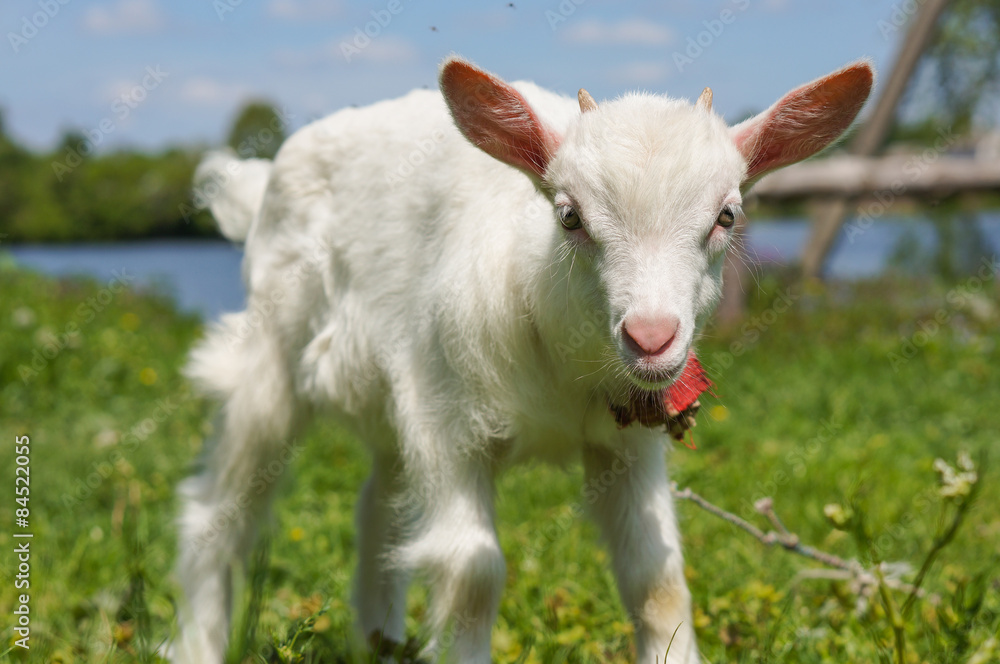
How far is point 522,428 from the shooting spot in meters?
2.61

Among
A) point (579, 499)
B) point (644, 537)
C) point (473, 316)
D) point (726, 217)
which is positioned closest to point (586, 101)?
point (726, 217)

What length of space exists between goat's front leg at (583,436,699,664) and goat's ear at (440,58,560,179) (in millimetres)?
868

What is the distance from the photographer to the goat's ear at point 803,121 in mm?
2283

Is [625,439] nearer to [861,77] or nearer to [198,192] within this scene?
[861,77]

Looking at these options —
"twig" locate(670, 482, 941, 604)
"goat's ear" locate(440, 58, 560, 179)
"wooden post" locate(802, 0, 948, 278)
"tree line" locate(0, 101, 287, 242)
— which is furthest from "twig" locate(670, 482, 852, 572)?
"tree line" locate(0, 101, 287, 242)

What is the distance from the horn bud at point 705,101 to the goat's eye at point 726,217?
28cm

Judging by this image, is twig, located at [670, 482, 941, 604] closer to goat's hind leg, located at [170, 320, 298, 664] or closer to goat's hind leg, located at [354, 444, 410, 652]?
goat's hind leg, located at [354, 444, 410, 652]

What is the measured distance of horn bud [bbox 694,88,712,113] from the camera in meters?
2.31

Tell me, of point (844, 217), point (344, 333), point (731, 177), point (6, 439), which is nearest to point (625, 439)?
point (731, 177)

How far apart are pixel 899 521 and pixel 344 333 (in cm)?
287

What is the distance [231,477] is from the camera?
358 cm

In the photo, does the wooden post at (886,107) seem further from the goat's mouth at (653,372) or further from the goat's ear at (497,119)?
the goat's mouth at (653,372)

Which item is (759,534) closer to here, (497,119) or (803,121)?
(803,121)

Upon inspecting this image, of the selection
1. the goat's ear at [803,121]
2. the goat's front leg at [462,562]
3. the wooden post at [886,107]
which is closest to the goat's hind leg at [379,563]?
the goat's front leg at [462,562]
